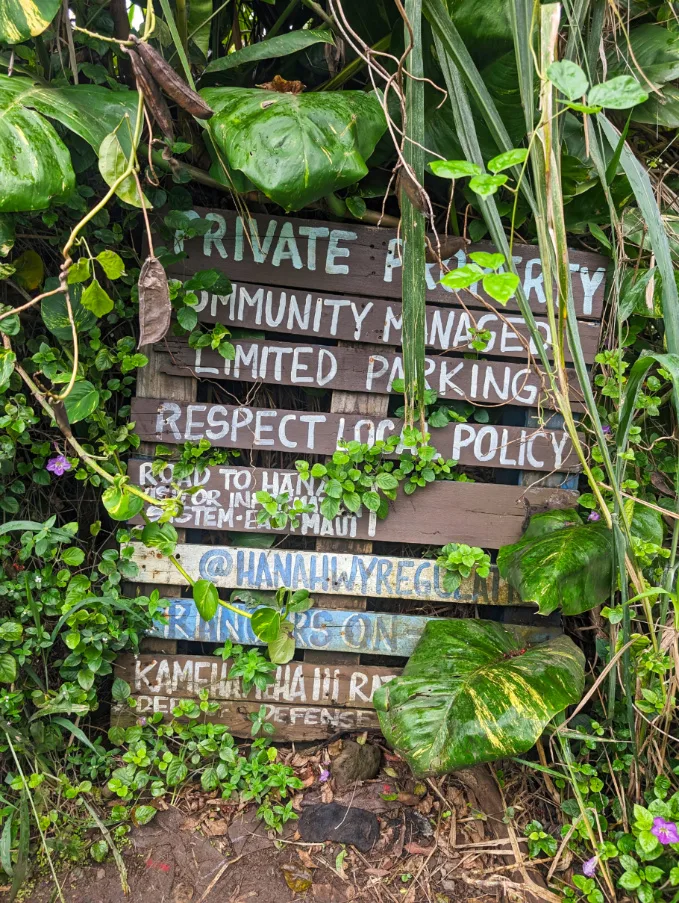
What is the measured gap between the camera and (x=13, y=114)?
53.4 inches

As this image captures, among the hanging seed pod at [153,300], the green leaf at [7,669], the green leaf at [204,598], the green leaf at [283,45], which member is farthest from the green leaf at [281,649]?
the green leaf at [283,45]

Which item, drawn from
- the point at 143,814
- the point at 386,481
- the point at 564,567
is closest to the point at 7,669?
the point at 143,814

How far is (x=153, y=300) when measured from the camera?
4.84 ft

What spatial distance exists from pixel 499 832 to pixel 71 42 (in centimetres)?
230

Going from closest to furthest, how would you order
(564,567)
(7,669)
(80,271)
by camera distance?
1. (80,271)
2. (564,567)
3. (7,669)

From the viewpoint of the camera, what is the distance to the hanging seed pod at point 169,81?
1312 mm

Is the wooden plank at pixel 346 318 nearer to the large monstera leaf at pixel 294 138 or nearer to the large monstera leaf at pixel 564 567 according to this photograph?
the large monstera leaf at pixel 294 138

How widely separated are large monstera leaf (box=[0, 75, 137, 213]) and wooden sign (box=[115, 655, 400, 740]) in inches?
50.0

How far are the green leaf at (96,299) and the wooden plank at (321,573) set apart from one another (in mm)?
702

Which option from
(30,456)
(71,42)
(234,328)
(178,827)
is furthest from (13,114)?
(178,827)

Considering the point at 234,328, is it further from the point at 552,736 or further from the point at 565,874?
the point at 565,874

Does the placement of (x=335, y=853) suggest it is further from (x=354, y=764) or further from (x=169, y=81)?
(x=169, y=81)

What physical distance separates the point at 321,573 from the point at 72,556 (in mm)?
690

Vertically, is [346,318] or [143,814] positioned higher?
[346,318]
